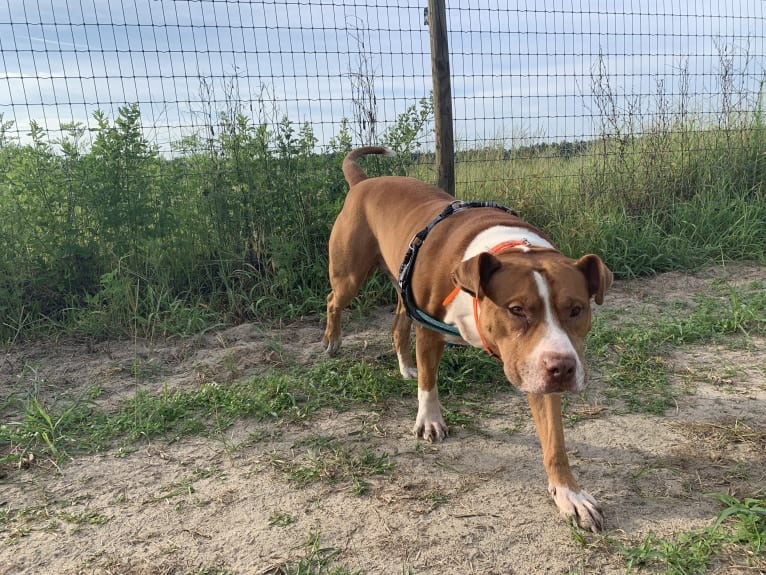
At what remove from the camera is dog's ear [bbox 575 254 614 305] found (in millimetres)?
2223

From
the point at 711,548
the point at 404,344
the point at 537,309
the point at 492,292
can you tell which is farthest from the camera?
the point at 404,344

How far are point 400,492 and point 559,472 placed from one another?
647mm

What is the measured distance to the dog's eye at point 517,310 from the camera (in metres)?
2.11

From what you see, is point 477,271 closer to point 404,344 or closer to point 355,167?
point 404,344

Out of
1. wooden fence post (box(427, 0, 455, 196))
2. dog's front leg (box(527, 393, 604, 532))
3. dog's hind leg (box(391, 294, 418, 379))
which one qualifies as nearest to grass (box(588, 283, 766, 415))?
dog's front leg (box(527, 393, 604, 532))

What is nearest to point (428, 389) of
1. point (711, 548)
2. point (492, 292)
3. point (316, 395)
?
point (316, 395)

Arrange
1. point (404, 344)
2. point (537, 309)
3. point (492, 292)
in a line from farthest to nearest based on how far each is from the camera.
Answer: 1. point (404, 344)
2. point (492, 292)
3. point (537, 309)

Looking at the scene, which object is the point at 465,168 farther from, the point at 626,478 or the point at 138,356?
the point at 626,478

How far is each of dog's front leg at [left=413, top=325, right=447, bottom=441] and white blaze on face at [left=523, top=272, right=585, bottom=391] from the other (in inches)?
32.6

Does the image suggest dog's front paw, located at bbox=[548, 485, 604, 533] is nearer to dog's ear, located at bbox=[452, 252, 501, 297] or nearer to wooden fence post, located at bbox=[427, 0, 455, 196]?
dog's ear, located at bbox=[452, 252, 501, 297]

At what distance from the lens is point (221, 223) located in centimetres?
487

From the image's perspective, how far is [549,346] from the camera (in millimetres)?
1996

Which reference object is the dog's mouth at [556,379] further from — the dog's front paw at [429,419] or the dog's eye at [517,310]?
the dog's front paw at [429,419]

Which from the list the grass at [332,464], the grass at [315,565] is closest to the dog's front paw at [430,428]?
the grass at [332,464]
